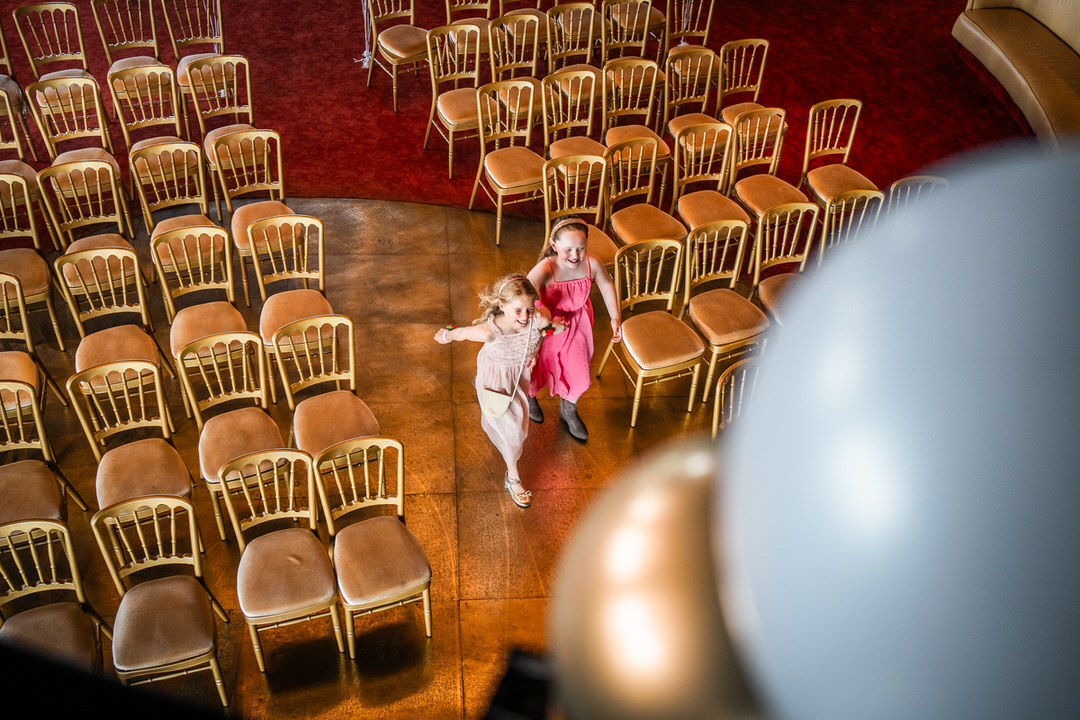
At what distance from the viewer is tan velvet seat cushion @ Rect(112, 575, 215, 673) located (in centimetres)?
359

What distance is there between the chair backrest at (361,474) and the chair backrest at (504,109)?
116 inches

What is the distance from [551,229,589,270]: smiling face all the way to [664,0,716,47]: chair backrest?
4.58m

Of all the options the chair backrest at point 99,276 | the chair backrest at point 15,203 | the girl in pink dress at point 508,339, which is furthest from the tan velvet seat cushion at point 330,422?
the chair backrest at point 15,203

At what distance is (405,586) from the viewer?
12.8ft

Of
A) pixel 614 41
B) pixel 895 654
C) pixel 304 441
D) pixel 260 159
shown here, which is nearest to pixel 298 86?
pixel 260 159

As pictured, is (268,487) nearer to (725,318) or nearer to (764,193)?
(725,318)

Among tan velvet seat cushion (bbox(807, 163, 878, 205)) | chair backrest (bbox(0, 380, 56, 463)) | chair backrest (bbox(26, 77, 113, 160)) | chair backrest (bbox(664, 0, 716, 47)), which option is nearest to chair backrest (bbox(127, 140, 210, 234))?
chair backrest (bbox(26, 77, 113, 160))

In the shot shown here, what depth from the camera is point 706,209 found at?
6371 millimetres

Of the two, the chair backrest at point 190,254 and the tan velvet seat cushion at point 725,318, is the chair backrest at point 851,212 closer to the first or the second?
the tan velvet seat cushion at point 725,318

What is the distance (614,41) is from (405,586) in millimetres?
6648

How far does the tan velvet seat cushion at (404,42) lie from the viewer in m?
7.83

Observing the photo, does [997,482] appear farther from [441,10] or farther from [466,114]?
[441,10]

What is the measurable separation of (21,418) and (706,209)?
4.68 m

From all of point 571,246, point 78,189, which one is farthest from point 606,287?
point 78,189
